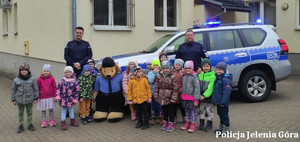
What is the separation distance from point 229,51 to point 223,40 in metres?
0.34

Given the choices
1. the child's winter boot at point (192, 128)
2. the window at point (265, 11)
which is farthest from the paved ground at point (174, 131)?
the window at point (265, 11)

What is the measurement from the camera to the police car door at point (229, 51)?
306 inches

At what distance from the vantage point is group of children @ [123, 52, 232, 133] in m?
5.73

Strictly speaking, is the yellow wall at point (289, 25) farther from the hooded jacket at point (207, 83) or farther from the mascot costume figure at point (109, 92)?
the mascot costume figure at point (109, 92)

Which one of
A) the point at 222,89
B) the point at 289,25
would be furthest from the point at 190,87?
the point at 289,25

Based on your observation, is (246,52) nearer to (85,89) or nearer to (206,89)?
(206,89)

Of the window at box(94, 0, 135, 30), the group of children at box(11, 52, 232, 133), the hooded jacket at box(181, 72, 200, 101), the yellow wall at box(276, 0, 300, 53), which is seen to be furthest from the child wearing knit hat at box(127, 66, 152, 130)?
the yellow wall at box(276, 0, 300, 53)

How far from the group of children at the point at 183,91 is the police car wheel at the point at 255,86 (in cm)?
224

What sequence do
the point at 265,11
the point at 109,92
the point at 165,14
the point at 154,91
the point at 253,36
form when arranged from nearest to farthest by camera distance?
the point at 154,91 → the point at 109,92 → the point at 253,36 → the point at 165,14 → the point at 265,11

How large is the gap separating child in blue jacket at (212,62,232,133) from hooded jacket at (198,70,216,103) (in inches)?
4.0

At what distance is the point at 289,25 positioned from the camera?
43.8 feet

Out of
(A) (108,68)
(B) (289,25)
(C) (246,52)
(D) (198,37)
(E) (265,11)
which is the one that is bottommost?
(A) (108,68)

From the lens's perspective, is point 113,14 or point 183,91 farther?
point 113,14

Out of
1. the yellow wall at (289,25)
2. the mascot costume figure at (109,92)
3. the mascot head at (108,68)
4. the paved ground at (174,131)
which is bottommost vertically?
the paved ground at (174,131)
